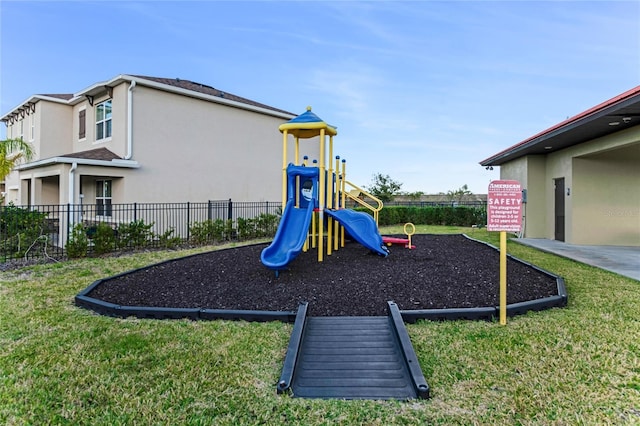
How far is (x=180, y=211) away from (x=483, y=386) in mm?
12922

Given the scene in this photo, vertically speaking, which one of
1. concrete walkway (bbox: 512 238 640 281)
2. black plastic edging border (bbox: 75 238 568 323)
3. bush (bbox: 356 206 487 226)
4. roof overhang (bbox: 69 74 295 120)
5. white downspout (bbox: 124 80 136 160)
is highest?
roof overhang (bbox: 69 74 295 120)

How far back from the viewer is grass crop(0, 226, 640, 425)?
2.62 metres

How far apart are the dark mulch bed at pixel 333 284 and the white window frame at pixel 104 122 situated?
8298 millimetres

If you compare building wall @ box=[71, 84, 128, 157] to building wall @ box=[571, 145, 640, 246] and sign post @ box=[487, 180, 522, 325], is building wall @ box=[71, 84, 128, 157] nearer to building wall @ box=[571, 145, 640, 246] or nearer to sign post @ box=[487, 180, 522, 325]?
sign post @ box=[487, 180, 522, 325]

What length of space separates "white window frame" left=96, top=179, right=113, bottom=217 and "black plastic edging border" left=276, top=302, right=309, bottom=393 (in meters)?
11.3

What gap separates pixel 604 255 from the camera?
911 cm

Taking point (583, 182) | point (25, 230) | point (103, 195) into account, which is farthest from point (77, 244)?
point (583, 182)

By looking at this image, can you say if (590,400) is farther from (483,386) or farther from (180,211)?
(180,211)

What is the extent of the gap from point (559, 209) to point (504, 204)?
992 cm

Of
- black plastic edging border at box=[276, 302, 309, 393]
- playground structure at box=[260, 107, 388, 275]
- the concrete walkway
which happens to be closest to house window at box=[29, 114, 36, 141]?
playground structure at box=[260, 107, 388, 275]

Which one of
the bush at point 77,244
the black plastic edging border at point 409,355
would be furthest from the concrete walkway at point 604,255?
the bush at point 77,244

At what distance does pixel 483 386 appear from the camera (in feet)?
9.74

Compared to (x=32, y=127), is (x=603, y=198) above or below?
below

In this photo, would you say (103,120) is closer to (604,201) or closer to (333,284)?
(333,284)
